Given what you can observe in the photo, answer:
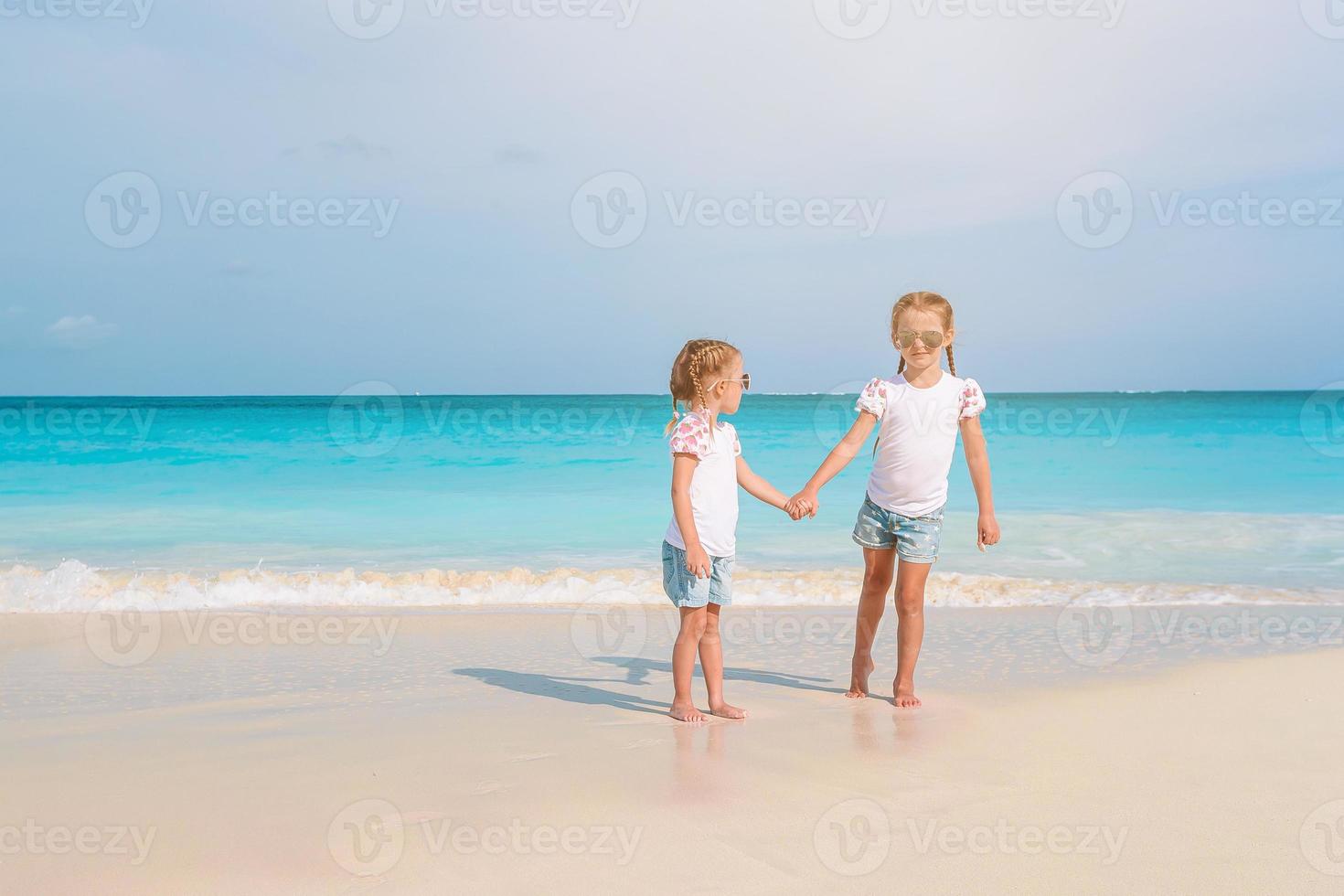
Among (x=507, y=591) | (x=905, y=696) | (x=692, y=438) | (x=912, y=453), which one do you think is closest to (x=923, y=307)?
(x=912, y=453)

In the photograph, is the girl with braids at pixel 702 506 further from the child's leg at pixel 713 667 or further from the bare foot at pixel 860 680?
the bare foot at pixel 860 680

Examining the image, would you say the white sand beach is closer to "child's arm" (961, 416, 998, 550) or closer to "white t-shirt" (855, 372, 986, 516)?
"child's arm" (961, 416, 998, 550)

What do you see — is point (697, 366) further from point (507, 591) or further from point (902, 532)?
point (507, 591)

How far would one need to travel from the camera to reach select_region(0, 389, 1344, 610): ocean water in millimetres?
7977

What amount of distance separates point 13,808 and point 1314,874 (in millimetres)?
3628

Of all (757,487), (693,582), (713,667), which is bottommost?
(713,667)

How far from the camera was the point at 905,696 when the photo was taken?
4.19m

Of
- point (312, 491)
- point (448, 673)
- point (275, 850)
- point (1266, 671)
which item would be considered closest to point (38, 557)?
point (312, 491)

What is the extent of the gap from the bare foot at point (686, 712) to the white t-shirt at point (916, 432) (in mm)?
1128

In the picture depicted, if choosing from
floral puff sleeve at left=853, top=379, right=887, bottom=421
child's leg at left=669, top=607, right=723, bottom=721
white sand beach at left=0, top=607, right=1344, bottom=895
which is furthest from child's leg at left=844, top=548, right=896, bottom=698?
child's leg at left=669, top=607, right=723, bottom=721

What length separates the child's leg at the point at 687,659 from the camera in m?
3.97

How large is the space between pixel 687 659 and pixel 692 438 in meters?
0.87

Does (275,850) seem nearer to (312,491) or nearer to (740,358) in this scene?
(740,358)

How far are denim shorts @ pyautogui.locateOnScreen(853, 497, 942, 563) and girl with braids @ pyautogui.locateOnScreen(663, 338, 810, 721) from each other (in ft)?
1.11
